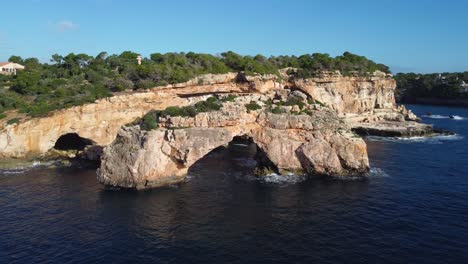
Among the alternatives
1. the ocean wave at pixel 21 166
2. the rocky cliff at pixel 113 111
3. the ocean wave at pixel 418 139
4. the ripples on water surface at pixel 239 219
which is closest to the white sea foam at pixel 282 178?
the ripples on water surface at pixel 239 219

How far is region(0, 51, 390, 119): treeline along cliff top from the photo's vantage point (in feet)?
183

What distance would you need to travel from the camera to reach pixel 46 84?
60.9 meters

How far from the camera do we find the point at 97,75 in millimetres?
60625

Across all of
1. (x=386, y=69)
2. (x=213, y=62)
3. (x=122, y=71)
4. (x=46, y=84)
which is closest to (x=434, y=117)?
(x=386, y=69)

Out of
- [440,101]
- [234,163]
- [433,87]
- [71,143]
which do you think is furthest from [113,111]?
[433,87]

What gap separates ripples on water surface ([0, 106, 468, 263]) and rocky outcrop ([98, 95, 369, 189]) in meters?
2.07

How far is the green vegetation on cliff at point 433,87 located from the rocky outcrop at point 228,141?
124m

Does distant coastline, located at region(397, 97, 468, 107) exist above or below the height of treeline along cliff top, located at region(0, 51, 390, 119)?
below

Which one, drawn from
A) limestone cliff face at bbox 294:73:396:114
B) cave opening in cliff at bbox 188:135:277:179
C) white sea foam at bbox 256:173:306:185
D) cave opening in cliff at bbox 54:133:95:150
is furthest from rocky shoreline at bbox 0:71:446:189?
limestone cliff face at bbox 294:73:396:114

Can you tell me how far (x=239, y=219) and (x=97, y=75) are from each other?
36.8m

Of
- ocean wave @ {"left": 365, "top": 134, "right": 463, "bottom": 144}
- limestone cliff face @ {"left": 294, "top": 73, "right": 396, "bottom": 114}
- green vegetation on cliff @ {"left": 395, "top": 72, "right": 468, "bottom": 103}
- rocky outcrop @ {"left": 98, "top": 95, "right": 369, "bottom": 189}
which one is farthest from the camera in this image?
green vegetation on cliff @ {"left": 395, "top": 72, "right": 468, "bottom": 103}

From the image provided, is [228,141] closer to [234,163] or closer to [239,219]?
[234,163]

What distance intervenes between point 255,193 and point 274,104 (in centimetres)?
1589

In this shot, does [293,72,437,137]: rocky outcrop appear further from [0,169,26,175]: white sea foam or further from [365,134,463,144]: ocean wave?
[0,169,26,175]: white sea foam
